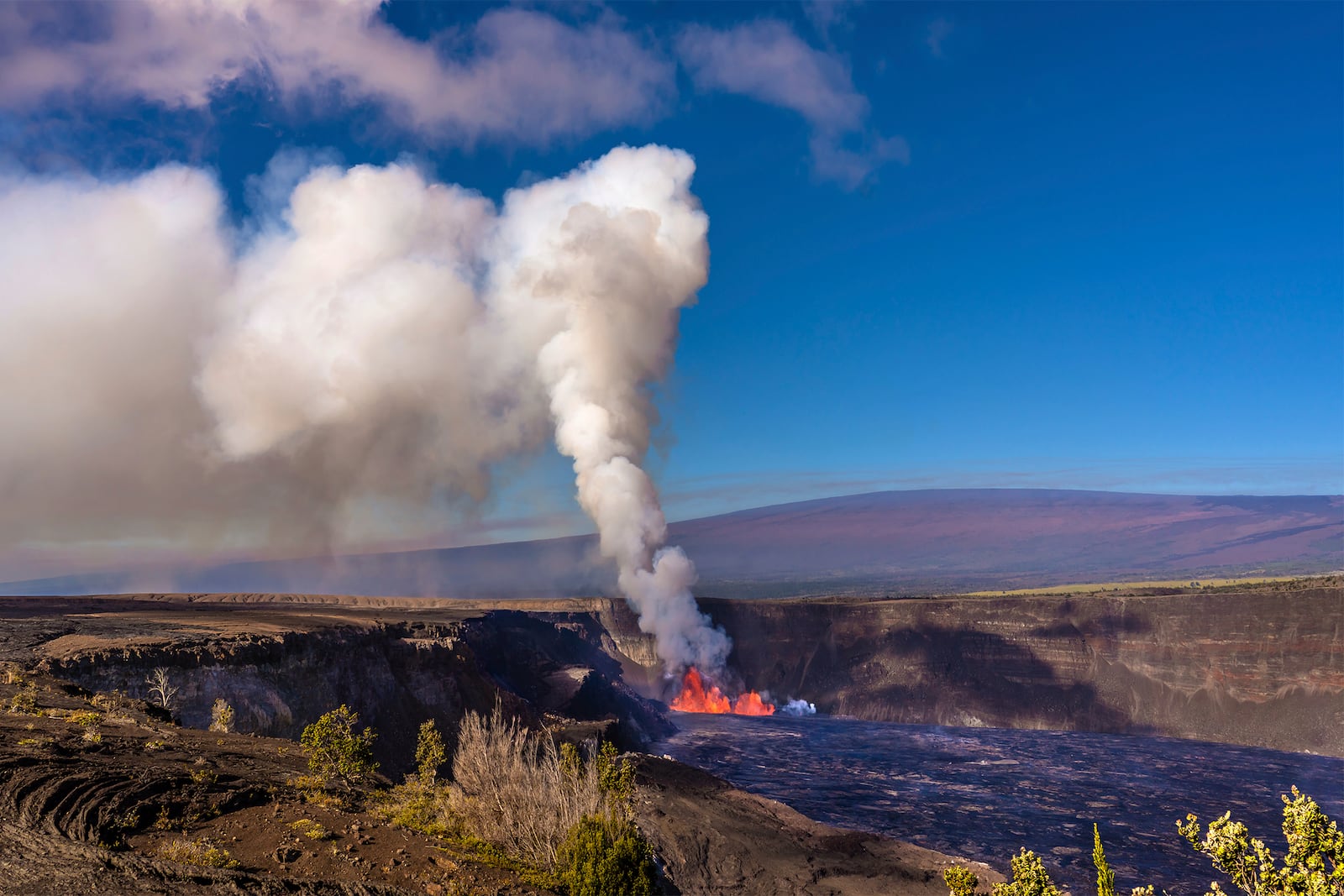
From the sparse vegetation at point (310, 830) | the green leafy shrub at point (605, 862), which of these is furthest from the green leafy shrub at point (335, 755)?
the green leafy shrub at point (605, 862)

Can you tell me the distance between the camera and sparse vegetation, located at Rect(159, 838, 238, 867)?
1559cm

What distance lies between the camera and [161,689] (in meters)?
35.7

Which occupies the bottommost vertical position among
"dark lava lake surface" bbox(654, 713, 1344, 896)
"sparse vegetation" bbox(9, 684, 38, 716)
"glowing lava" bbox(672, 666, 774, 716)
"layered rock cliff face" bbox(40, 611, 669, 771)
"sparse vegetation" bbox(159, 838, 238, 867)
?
"glowing lava" bbox(672, 666, 774, 716)

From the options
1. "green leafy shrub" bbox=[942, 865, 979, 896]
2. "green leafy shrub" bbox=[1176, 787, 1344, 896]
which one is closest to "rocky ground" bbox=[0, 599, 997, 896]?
"green leafy shrub" bbox=[942, 865, 979, 896]

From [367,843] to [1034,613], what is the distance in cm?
9136

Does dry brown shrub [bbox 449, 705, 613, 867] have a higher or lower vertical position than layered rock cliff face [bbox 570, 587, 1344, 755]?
higher

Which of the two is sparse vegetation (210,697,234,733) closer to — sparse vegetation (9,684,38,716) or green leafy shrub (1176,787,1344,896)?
sparse vegetation (9,684,38,716)

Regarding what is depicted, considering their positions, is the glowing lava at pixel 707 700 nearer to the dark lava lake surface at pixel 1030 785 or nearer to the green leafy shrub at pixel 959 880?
the dark lava lake surface at pixel 1030 785

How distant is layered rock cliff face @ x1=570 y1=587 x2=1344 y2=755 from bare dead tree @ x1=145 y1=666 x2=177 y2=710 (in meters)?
78.0

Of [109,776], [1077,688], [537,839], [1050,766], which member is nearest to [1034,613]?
[1077,688]

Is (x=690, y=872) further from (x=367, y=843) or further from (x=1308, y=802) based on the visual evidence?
(x=1308, y=802)

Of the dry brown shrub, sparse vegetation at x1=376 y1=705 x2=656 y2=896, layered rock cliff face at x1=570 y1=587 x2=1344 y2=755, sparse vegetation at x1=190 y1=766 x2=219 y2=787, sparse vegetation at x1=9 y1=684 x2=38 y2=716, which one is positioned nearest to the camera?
sparse vegetation at x1=376 y1=705 x2=656 y2=896

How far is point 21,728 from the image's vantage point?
2177 cm

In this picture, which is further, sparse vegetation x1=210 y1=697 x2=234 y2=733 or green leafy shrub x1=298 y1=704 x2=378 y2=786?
sparse vegetation x1=210 y1=697 x2=234 y2=733
